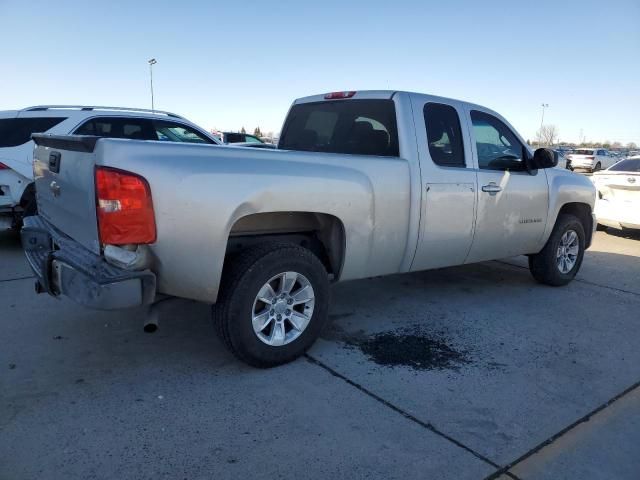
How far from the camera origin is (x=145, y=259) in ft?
9.78

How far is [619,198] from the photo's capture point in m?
9.05

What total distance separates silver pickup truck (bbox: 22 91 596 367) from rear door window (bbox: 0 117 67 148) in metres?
2.96

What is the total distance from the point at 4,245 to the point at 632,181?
32.5 ft

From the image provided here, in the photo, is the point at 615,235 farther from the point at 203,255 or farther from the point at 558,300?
the point at 203,255

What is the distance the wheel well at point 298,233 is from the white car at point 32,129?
160 inches

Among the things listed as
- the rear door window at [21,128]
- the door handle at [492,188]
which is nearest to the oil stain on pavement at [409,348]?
the door handle at [492,188]

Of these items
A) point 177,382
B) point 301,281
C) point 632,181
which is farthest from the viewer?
point 632,181

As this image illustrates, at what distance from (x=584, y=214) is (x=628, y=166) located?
16.5ft

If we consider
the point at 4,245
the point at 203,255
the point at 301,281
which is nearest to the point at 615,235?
the point at 301,281

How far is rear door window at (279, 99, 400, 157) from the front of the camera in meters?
4.29

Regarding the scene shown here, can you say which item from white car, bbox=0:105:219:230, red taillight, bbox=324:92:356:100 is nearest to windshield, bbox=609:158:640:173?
red taillight, bbox=324:92:356:100

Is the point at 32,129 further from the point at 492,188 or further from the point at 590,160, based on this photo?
the point at 590,160

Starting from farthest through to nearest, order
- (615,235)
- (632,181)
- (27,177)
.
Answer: (615,235)
(632,181)
(27,177)

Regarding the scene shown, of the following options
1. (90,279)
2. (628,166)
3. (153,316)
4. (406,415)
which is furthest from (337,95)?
(628,166)
